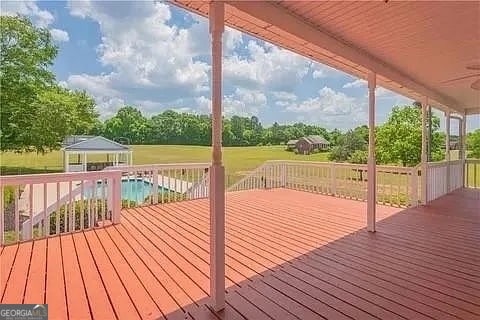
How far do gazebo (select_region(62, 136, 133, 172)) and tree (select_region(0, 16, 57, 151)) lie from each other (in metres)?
1.08

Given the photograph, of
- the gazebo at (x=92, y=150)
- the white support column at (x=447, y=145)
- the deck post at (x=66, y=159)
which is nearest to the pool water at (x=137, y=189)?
the gazebo at (x=92, y=150)

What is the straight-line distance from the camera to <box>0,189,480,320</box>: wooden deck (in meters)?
2.39

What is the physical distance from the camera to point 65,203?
14.9 feet

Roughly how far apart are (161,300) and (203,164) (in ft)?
15.2

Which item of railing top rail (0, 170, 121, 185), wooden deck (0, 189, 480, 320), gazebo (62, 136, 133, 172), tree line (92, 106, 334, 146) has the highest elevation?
tree line (92, 106, 334, 146)

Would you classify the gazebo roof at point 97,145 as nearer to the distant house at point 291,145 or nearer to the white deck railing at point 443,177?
the distant house at point 291,145

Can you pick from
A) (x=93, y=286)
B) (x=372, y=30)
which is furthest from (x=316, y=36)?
(x=93, y=286)

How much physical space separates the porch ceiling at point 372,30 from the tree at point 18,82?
9272 millimetres

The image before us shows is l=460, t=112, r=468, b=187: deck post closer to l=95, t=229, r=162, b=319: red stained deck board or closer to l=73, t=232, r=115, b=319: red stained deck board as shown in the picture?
l=95, t=229, r=162, b=319: red stained deck board

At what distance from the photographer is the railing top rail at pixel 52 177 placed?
3.70 meters

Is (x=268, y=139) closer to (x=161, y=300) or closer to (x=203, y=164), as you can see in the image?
(x=203, y=164)

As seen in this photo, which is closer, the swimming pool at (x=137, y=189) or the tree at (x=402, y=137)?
the swimming pool at (x=137, y=189)

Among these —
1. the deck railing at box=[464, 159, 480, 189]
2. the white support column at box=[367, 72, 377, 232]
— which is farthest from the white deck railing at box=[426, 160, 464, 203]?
the white support column at box=[367, 72, 377, 232]

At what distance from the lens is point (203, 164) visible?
702cm
